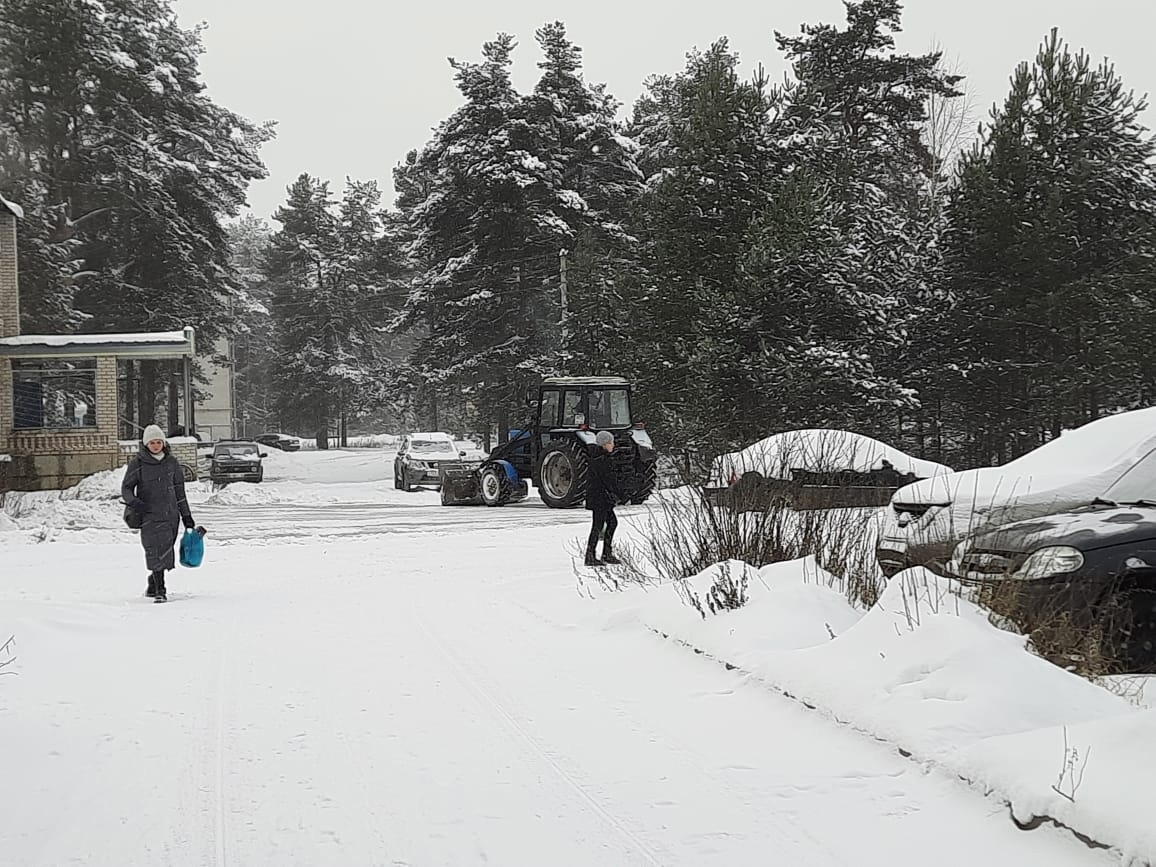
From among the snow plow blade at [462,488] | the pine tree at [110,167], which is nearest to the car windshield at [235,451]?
the pine tree at [110,167]

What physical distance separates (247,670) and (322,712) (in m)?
1.60

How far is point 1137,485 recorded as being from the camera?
28.6 feet

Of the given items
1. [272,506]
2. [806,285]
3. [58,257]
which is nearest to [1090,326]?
[806,285]

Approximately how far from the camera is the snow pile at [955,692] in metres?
4.62

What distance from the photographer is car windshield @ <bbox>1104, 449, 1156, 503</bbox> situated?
8.62m

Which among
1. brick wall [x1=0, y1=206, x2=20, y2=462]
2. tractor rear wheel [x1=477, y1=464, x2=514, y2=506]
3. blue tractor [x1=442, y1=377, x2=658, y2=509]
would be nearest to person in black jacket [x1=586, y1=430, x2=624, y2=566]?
blue tractor [x1=442, y1=377, x2=658, y2=509]

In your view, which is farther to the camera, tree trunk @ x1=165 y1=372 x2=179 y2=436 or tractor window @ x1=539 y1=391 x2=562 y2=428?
tree trunk @ x1=165 y1=372 x2=179 y2=436

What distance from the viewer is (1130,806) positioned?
436 centimetres

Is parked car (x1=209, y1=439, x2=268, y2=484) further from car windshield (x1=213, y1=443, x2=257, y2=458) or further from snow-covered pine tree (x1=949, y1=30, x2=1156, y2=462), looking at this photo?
snow-covered pine tree (x1=949, y1=30, x2=1156, y2=462)

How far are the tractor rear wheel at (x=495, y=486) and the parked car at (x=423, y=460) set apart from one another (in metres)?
7.57

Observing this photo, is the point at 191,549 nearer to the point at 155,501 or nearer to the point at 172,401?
the point at 155,501

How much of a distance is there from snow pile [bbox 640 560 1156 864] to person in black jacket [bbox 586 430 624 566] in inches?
155

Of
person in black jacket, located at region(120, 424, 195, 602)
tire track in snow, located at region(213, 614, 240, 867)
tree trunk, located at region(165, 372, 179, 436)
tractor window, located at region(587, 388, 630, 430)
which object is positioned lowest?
tire track in snow, located at region(213, 614, 240, 867)

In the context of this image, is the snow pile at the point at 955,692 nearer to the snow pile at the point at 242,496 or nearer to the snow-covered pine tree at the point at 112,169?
the snow pile at the point at 242,496
